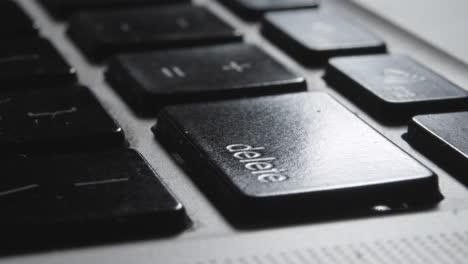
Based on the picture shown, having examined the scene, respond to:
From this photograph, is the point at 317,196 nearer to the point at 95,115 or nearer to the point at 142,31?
the point at 95,115

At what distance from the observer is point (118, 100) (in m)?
0.60

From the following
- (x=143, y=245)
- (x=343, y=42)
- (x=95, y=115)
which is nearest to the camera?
(x=143, y=245)

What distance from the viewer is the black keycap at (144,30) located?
69 cm

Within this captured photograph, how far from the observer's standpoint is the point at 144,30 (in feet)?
2.39

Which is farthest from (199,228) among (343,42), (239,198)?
(343,42)

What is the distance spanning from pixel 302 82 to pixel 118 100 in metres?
0.13

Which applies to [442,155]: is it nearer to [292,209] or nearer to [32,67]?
[292,209]

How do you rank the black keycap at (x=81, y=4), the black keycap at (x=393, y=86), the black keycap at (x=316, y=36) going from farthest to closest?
1. the black keycap at (x=81, y=4)
2. the black keycap at (x=316, y=36)
3. the black keycap at (x=393, y=86)

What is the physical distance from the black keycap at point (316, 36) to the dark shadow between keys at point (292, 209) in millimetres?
243

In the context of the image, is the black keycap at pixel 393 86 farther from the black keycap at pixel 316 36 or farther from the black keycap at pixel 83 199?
the black keycap at pixel 83 199

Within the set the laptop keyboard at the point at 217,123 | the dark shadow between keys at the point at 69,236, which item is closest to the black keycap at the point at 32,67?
the laptop keyboard at the point at 217,123

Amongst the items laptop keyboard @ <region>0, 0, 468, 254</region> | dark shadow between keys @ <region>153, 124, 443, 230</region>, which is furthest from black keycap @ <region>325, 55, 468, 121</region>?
dark shadow between keys @ <region>153, 124, 443, 230</region>

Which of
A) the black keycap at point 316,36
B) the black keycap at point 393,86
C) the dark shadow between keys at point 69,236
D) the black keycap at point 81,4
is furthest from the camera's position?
the black keycap at point 81,4

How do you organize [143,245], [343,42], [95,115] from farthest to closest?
[343,42] < [95,115] < [143,245]
